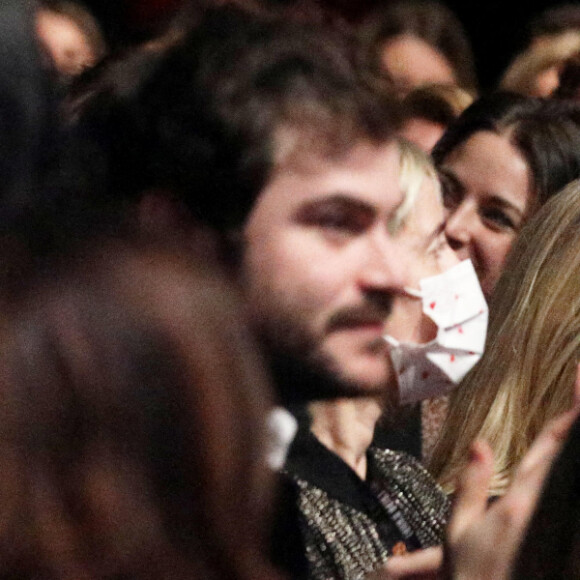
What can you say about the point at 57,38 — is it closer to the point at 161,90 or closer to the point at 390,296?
the point at 161,90

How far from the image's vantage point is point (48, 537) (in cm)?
60

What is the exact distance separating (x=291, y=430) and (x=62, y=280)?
0.43 metres

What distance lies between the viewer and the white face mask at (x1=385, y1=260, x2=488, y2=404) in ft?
3.74

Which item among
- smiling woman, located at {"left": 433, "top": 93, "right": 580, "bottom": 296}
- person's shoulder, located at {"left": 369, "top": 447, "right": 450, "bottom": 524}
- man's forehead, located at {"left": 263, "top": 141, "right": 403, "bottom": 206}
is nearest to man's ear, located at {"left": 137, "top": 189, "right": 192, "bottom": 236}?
man's forehead, located at {"left": 263, "top": 141, "right": 403, "bottom": 206}

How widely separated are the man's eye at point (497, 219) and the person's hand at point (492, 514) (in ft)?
2.81

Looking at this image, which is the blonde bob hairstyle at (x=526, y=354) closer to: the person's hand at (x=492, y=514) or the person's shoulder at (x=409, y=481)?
the person's shoulder at (x=409, y=481)

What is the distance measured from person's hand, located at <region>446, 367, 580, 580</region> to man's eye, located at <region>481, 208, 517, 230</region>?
0.86m

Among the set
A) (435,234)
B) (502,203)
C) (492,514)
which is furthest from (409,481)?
(502,203)

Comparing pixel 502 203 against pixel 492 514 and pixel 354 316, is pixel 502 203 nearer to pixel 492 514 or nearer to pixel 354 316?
pixel 354 316

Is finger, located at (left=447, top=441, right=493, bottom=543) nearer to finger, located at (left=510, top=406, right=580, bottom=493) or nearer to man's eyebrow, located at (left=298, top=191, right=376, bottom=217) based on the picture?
finger, located at (left=510, top=406, right=580, bottom=493)

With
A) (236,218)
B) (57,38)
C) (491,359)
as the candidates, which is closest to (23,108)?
(236,218)

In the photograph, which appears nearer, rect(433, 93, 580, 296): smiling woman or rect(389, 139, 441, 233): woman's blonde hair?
rect(389, 139, 441, 233): woman's blonde hair

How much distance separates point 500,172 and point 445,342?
64 cm

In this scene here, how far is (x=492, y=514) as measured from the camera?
32.9 inches
